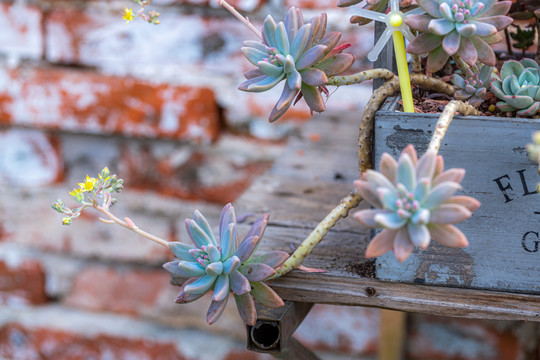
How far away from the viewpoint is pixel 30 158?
1.00 m

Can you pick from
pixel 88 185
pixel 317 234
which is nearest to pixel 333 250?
pixel 317 234

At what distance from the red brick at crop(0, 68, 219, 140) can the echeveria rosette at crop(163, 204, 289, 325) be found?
0.59 meters

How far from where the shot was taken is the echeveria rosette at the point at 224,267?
0.34 meters

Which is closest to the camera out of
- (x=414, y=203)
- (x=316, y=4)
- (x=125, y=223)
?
(x=414, y=203)

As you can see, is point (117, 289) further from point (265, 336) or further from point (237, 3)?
point (265, 336)

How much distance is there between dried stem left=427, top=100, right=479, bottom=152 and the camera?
A: 30cm

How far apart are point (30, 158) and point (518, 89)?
825 mm

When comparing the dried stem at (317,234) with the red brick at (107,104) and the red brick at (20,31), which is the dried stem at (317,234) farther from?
the red brick at (20,31)

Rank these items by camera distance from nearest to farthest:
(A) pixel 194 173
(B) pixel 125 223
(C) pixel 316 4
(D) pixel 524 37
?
(B) pixel 125 223
(D) pixel 524 37
(C) pixel 316 4
(A) pixel 194 173

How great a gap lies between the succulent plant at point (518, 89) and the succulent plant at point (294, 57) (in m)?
0.10

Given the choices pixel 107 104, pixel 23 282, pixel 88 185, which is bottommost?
pixel 23 282

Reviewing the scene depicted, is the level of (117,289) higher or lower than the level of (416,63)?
lower

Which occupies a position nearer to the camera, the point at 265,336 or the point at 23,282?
the point at 265,336

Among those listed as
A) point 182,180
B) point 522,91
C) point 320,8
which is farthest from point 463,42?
point 182,180
